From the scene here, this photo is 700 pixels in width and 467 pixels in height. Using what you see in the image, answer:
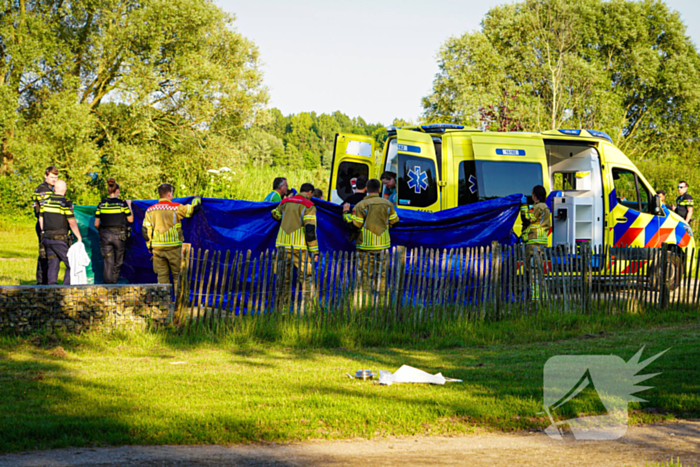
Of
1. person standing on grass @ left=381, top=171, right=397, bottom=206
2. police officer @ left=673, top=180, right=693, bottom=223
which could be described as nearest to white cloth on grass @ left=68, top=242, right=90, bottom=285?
person standing on grass @ left=381, top=171, right=397, bottom=206

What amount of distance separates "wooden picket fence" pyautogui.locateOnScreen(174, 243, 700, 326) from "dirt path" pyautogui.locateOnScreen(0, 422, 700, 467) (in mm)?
4142

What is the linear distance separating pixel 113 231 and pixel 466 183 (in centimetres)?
632

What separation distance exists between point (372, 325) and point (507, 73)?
32.9 meters

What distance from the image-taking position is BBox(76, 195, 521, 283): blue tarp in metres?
9.98

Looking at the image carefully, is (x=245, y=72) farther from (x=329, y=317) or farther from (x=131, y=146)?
(x=329, y=317)

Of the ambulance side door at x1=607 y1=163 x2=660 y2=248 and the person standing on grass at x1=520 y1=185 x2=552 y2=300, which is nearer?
the person standing on grass at x1=520 y1=185 x2=552 y2=300

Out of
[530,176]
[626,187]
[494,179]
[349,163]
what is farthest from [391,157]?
[626,187]

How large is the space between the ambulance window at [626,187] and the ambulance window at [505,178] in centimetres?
220

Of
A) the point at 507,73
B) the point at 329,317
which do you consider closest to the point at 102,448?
the point at 329,317

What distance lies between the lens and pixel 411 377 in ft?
20.8

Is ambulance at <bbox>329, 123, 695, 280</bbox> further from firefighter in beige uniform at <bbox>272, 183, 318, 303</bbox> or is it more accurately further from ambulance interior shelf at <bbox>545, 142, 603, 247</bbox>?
firefighter in beige uniform at <bbox>272, 183, 318, 303</bbox>

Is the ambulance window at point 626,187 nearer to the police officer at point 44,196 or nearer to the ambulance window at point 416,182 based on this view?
the ambulance window at point 416,182

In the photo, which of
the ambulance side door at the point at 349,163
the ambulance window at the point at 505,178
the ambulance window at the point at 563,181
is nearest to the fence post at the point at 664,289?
the ambulance window at the point at 505,178

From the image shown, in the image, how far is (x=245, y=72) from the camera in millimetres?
31609
